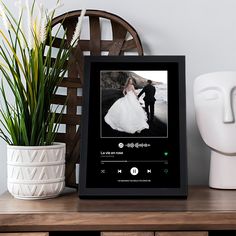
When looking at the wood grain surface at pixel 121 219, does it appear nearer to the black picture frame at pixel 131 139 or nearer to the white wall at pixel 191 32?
the black picture frame at pixel 131 139

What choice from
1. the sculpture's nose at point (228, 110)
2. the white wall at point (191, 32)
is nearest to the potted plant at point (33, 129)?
the white wall at point (191, 32)

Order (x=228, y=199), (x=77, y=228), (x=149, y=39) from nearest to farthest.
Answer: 1. (x=77, y=228)
2. (x=228, y=199)
3. (x=149, y=39)

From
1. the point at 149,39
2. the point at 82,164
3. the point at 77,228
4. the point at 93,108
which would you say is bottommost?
the point at 77,228

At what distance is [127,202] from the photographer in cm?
109

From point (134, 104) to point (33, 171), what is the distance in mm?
280

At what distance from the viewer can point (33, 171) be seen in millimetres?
1118

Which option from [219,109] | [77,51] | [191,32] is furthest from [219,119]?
[77,51]

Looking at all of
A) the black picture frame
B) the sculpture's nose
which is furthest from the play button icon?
the sculpture's nose

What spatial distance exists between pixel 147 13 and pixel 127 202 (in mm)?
561

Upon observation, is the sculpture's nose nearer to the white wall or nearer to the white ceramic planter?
the white wall

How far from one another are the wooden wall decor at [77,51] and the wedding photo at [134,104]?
14 centimetres

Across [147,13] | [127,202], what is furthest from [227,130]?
[147,13]

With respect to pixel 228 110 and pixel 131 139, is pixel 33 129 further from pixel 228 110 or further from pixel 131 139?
pixel 228 110

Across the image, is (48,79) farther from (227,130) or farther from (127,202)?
(227,130)
